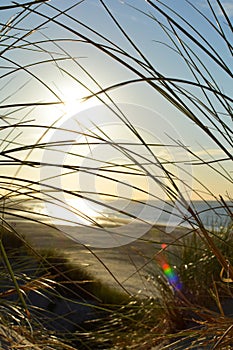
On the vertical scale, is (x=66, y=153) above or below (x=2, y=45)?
below

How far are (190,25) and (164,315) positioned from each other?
61.8 inches

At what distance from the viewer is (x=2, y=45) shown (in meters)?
0.91

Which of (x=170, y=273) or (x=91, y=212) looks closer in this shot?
(x=91, y=212)

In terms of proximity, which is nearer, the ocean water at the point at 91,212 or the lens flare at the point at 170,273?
the ocean water at the point at 91,212

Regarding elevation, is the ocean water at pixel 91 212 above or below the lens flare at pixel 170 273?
above

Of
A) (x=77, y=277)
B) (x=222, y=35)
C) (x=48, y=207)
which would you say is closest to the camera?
(x=222, y=35)

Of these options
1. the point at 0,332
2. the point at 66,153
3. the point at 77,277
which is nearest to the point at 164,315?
the point at 0,332

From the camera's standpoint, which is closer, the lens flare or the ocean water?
the ocean water

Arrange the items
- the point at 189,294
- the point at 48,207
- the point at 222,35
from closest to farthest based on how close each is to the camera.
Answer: the point at 222,35, the point at 48,207, the point at 189,294

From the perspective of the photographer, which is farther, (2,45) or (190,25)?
(2,45)

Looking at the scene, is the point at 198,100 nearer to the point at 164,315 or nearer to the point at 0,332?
the point at 0,332

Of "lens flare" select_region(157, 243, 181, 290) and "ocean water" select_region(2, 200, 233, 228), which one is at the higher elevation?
"ocean water" select_region(2, 200, 233, 228)

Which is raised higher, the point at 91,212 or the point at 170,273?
the point at 91,212

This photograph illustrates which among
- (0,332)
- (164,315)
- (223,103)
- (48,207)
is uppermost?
(223,103)
